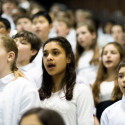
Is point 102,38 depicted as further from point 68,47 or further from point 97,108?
point 68,47

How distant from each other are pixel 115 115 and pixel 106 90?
76 cm

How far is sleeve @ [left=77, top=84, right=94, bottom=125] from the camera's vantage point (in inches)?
89.6

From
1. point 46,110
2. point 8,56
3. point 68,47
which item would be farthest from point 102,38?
point 46,110

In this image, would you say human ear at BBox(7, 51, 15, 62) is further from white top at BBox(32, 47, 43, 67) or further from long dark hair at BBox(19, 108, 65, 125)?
long dark hair at BBox(19, 108, 65, 125)

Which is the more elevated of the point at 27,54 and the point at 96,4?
the point at 96,4

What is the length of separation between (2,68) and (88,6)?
7.25 meters

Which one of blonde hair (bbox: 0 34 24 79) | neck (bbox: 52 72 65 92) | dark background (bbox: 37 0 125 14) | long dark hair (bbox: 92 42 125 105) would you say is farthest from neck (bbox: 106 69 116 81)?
dark background (bbox: 37 0 125 14)

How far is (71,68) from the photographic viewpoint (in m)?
2.50

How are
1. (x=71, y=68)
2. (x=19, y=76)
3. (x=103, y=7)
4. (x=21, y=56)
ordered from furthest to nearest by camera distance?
(x=103, y=7)
(x=21, y=56)
(x=71, y=68)
(x=19, y=76)

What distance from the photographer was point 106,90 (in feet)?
10.5

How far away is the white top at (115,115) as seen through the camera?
2.40 m

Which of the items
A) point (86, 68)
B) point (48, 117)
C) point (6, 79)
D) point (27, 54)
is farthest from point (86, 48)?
point (48, 117)

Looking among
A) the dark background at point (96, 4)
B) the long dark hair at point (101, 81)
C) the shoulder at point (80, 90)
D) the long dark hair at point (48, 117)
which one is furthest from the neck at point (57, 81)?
the dark background at point (96, 4)

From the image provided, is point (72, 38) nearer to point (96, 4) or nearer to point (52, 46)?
point (52, 46)
